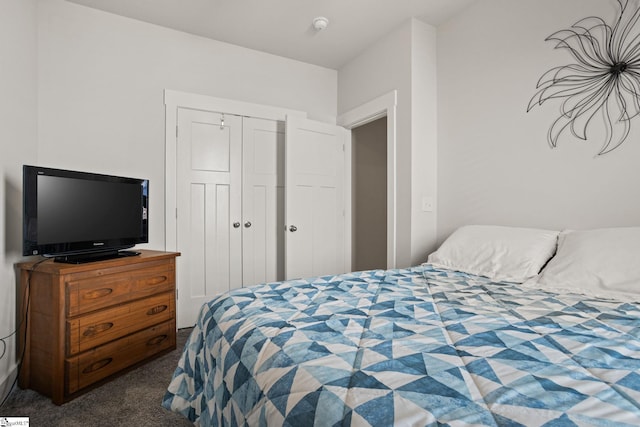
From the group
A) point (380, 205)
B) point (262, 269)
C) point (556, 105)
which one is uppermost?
point (556, 105)

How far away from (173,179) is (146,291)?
109 centimetres

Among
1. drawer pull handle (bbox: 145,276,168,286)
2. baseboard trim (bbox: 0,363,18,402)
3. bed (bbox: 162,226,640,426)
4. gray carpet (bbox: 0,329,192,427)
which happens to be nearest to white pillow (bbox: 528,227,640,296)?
bed (bbox: 162,226,640,426)

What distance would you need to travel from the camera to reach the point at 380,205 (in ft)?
13.7

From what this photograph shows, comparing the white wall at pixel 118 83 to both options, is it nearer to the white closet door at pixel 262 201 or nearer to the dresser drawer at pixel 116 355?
the white closet door at pixel 262 201

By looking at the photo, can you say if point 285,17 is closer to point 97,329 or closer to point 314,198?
point 314,198

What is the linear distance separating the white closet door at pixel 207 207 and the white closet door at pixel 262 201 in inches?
2.9

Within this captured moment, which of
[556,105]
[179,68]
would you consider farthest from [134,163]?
[556,105]

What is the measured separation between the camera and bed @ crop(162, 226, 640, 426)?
0.62 metres

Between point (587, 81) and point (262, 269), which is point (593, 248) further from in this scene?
point (262, 269)

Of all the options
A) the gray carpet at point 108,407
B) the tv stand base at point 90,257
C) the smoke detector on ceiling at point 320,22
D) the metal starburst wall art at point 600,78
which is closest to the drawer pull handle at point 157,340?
the gray carpet at point 108,407

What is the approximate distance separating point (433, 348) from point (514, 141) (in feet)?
6.42

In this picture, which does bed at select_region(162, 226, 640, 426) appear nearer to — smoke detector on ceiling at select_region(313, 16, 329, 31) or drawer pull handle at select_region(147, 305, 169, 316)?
drawer pull handle at select_region(147, 305, 169, 316)

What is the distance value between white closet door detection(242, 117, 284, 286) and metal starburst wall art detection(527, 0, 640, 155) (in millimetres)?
2308

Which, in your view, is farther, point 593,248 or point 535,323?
point 593,248
